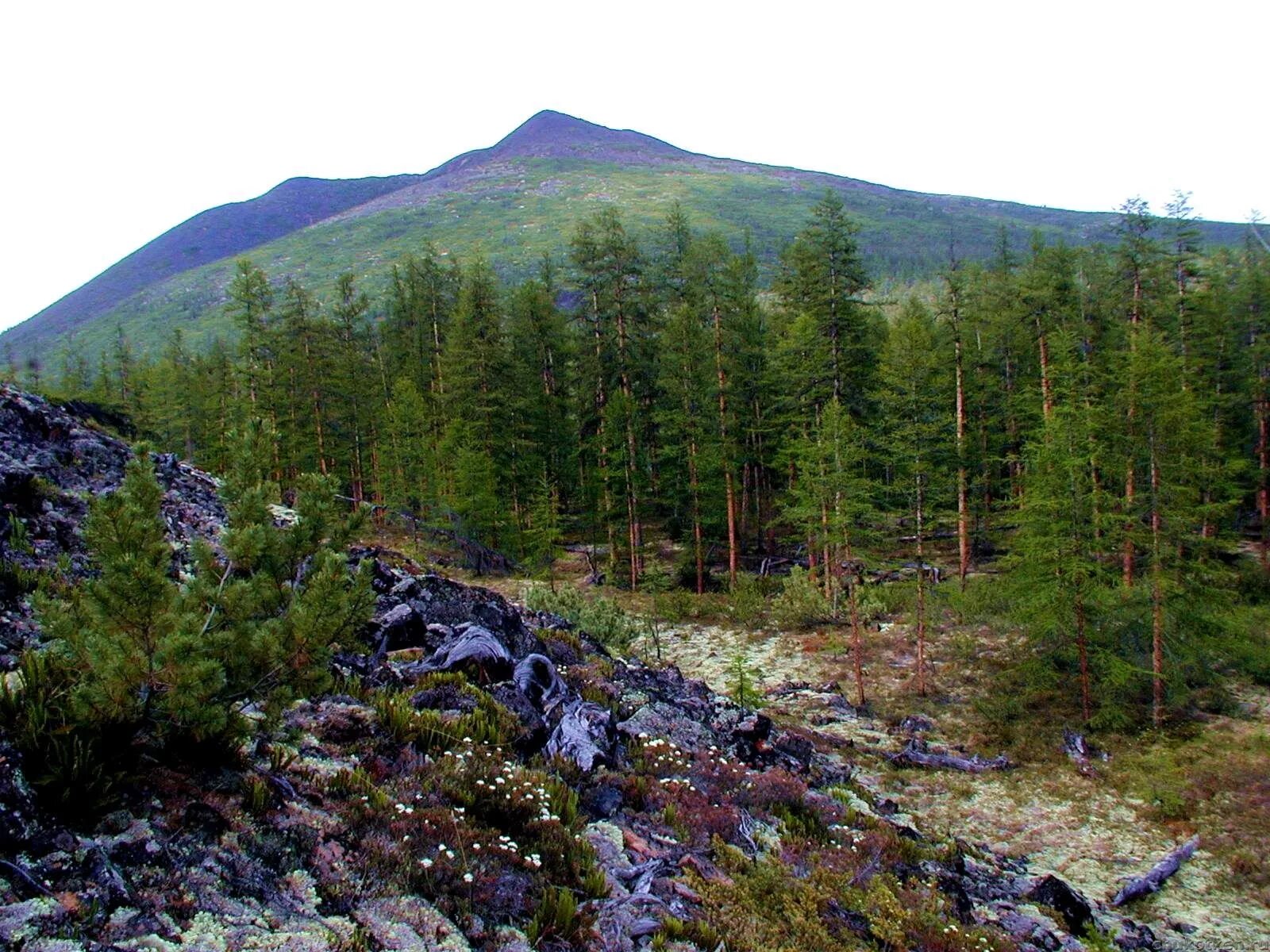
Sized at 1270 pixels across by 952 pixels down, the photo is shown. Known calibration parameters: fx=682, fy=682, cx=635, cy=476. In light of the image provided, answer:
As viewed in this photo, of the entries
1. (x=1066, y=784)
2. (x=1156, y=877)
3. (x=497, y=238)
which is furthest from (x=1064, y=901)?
(x=497, y=238)

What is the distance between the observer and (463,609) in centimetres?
1361

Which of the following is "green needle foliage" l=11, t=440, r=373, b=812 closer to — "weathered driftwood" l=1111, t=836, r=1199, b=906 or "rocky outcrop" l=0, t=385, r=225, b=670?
"rocky outcrop" l=0, t=385, r=225, b=670

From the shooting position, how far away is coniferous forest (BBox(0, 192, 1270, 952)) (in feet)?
17.6

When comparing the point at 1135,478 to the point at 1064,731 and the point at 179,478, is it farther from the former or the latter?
the point at 179,478

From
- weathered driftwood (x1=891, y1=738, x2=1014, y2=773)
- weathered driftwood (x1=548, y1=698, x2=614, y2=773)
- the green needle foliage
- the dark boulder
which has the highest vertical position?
the green needle foliage

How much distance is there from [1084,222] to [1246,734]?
227m

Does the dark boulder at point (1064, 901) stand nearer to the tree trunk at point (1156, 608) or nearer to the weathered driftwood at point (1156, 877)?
the weathered driftwood at point (1156, 877)

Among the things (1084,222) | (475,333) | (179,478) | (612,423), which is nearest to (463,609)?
(179,478)

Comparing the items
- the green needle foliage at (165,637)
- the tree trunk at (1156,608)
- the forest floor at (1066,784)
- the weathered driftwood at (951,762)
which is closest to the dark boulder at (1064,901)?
the forest floor at (1066,784)

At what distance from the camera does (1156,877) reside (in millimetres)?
10766

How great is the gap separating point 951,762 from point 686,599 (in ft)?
43.6

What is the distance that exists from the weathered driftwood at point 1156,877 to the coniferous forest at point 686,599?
101mm

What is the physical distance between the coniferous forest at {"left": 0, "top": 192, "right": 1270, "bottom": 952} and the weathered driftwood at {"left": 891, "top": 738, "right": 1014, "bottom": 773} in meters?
0.07

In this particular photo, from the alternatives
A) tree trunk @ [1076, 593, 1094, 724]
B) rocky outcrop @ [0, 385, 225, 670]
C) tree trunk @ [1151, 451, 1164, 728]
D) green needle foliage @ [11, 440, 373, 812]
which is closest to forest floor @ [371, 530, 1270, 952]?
tree trunk @ [1151, 451, 1164, 728]
